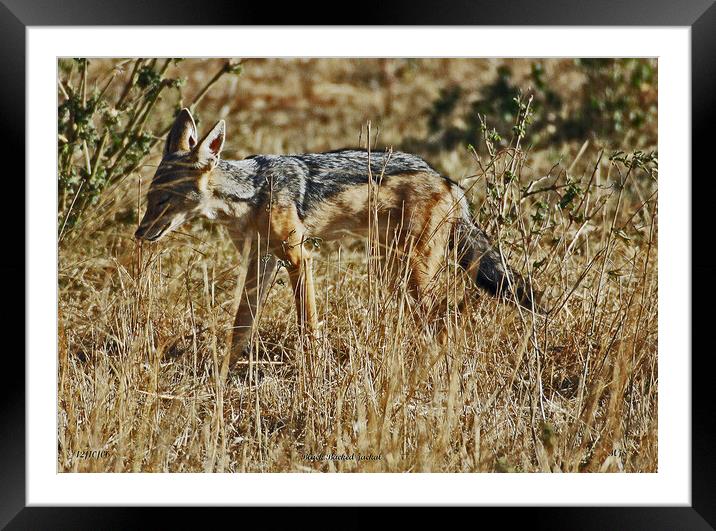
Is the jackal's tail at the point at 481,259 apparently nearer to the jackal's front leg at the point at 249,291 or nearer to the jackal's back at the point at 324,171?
the jackal's back at the point at 324,171

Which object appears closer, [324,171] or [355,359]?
[355,359]

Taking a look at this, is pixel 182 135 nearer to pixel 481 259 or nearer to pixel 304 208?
pixel 304 208

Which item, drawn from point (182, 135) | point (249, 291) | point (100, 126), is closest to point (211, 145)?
point (182, 135)

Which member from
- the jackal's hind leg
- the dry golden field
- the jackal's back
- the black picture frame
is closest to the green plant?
the dry golden field

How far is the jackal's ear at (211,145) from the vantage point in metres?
4.85

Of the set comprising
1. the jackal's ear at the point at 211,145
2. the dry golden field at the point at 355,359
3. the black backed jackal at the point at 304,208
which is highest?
the jackal's ear at the point at 211,145

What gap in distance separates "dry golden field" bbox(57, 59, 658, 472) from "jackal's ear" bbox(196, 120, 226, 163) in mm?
466

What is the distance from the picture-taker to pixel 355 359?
444 centimetres

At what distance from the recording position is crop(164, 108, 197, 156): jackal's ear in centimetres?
489

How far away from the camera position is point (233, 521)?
3709 mm
